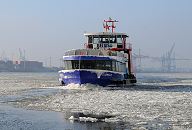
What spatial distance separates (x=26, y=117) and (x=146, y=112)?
16.9 feet

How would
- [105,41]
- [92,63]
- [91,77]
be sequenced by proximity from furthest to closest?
[105,41] → [92,63] → [91,77]

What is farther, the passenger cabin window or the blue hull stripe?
the passenger cabin window

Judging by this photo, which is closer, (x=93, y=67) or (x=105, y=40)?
(x=93, y=67)

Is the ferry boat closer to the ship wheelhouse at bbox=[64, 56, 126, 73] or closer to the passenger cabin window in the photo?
the ship wheelhouse at bbox=[64, 56, 126, 73]

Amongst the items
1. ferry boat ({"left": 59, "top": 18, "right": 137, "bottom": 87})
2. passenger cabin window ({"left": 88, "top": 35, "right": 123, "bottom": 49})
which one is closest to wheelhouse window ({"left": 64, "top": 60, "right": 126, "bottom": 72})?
ferry boat ({"left": 59, "top": 18, "right": 137, "bottom": 87})

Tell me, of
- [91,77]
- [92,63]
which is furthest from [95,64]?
[91,77]

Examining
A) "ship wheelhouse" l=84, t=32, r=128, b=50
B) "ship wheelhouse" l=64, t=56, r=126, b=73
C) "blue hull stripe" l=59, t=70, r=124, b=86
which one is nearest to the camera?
"blue hull stripe" l=59, t=70, r=124, b=86

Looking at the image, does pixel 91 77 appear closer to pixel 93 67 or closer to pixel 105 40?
pixel 93 67

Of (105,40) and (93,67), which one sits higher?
(105,40)

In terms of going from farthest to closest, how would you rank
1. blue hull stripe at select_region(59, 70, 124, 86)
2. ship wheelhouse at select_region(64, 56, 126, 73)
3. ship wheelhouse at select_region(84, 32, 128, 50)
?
ship wheelhouse at select_region(84, 32, 128, 50)
ship wheelhouse at select_region(64, 56, 126, 73)
blue hull stripe at select_region(59, 70, 124, 86)

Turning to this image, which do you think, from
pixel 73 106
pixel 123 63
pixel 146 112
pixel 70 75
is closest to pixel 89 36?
pixel 123 63

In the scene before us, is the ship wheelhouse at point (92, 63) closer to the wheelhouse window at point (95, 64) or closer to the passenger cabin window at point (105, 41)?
the wheelhouse window at point (95, 64)

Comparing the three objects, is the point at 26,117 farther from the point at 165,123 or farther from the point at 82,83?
the point at 82,83

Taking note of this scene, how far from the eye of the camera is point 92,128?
13.3 metres
